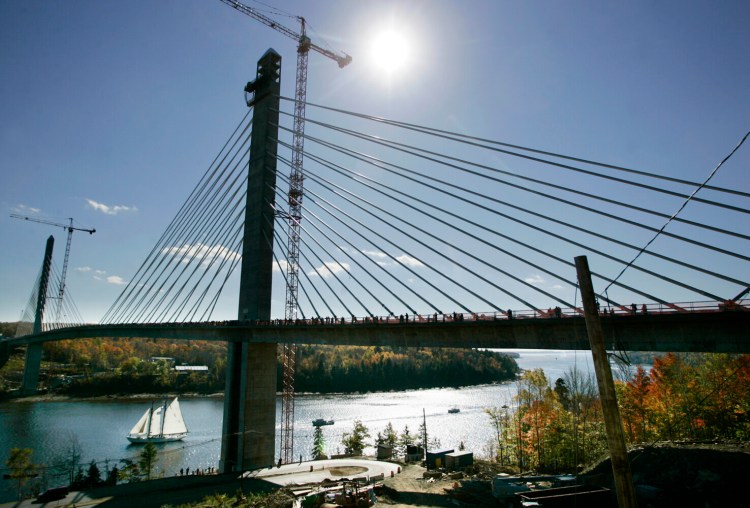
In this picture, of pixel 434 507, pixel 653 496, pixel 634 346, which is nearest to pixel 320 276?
pixel 434 507

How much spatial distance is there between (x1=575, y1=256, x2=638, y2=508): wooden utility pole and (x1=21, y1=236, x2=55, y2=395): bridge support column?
14713 centimetres

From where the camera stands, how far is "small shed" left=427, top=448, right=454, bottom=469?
127 ft

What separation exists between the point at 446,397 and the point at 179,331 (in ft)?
336

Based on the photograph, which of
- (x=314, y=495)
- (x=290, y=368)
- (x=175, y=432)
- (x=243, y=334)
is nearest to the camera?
(x=314, y=495)

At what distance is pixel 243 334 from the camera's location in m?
41.4

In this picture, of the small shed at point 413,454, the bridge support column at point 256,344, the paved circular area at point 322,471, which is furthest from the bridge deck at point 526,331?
the small shed at point 413,454

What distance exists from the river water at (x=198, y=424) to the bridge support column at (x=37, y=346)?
35.3ft

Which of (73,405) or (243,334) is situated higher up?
(243,334)

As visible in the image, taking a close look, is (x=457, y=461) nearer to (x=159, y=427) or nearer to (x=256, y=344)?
(x=256, y=344)

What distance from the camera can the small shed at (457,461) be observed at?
3834cm

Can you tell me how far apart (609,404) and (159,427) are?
7801 cm

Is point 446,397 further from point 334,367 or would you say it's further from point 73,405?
point 73,405

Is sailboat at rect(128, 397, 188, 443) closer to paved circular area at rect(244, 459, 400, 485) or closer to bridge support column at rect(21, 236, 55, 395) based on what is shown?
paved circular area at rect(244, 459, 400, 485)

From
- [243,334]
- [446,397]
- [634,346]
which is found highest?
[243,334]
